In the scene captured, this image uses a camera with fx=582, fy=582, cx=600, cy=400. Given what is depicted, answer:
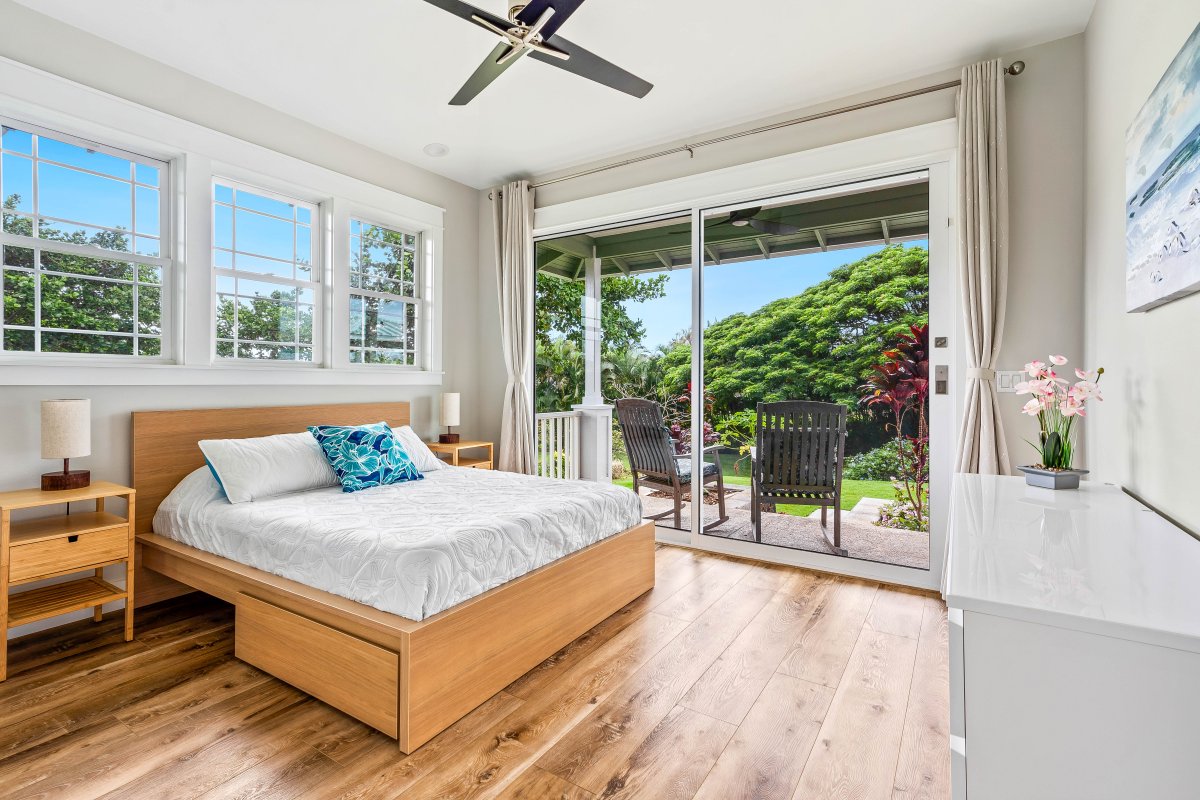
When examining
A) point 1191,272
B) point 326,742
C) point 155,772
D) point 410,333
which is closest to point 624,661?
point 326,742

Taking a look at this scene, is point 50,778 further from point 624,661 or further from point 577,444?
point 577,444

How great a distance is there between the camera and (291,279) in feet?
12.1

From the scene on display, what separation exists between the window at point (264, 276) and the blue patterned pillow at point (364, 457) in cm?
77

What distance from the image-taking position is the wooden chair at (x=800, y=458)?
3424 mm

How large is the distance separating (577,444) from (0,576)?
3223 millimetres

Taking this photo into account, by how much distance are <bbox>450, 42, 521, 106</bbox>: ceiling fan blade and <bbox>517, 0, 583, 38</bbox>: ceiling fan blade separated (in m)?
0.21

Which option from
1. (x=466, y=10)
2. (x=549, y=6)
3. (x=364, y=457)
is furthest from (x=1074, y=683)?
(x=364, y=457)

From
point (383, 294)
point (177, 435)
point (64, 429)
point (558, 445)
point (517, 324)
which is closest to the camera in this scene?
point (64, 429)

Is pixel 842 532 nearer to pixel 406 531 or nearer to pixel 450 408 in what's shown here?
pixel 406 531

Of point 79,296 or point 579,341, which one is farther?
point 579,341

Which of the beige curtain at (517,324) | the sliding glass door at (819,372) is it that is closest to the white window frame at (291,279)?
the beige curtain at (517,324)

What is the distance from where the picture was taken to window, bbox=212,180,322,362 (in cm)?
337

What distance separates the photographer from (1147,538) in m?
1.28

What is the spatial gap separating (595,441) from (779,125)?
247 centimetres
